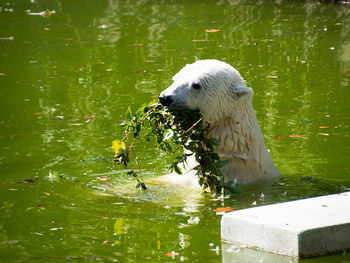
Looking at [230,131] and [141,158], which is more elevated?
[230,131]

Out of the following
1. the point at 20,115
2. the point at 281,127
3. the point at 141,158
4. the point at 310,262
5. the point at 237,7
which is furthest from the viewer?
the point at 237,7

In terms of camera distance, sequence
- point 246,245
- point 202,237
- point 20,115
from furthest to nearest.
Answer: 1. point 20,115
2. point 202,237
3. point 246,245

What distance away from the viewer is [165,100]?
20.2 ft

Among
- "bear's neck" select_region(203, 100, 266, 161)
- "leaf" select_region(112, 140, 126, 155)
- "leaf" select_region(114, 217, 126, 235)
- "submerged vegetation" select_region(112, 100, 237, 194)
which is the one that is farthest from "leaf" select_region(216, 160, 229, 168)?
"leaf" select_region(114, 217, 126, 235)

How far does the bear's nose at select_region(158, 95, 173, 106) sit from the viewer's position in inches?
241

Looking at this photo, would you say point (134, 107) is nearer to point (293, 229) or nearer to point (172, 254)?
point (172, 254)

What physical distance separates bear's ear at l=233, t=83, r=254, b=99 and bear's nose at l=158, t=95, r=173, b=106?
2.26ft

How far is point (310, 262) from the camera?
4.66 m

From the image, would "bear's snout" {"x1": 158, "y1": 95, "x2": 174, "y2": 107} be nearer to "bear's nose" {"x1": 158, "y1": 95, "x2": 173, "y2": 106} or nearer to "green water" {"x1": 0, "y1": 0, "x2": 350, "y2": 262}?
"bear's nose" {"x1": 158, "y1": 95, "x2": 173, "y2": 106}

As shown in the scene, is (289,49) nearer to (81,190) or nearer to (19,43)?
(19,43)

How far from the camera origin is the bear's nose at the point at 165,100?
6.13 metres

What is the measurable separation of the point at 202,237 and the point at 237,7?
1465 centimetres

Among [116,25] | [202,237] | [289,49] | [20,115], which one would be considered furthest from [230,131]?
[116,25]

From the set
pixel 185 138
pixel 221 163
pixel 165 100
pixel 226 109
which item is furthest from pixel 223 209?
pixel 165 100
